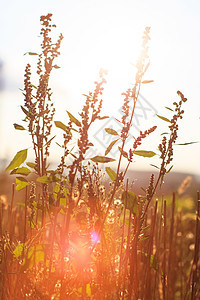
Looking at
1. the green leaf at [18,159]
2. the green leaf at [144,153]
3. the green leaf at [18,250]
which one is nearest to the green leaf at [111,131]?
the green leaf at [144,153]

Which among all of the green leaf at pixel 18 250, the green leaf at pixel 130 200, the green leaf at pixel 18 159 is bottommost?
the green leaf at pixel 18 250

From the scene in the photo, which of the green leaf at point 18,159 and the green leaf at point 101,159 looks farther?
the green leaf at point 18,159

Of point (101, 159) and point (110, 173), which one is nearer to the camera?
point (101, 159)

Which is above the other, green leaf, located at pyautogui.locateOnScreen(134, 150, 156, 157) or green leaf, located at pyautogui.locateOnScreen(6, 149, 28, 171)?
green leaf, located at pyautogui.locateOnScreen(134, 150, 156, 157)

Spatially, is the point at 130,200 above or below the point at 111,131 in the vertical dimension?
below

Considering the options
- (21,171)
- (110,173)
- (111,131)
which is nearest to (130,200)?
(110,173)

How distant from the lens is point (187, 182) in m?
2.04

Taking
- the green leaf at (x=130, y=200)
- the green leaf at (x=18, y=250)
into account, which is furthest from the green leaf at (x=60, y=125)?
the green leaf at (x=18, y=250)

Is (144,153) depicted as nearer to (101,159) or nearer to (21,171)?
(101,159)

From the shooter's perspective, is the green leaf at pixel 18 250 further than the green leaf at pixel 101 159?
Yes

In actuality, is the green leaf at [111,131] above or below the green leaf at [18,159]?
above

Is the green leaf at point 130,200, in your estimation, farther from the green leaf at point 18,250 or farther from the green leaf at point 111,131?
the green leaf at point 18,250

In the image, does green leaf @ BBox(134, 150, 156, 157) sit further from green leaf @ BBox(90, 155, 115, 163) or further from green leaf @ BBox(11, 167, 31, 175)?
green leaf @ BBox(11, 167, 31, 175)

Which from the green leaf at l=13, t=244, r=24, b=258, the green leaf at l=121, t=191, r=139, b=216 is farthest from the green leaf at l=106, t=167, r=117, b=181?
the green leaf at l=13, t=244, r=24, b=258
